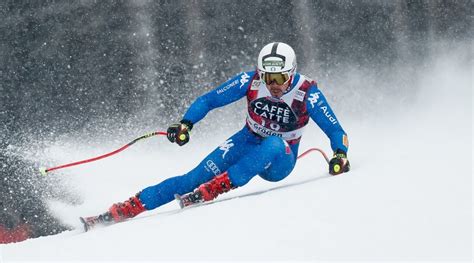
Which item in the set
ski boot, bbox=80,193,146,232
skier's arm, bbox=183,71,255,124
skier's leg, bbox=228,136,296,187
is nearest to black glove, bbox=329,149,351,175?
skier's leg, bbox=228,136,296,187

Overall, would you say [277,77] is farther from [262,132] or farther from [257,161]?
[257,161]

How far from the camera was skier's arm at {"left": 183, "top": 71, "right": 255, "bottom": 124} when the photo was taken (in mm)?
5551

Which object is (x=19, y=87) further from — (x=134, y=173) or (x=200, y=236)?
(x=200, y=236)

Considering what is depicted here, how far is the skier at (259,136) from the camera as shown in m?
4.95

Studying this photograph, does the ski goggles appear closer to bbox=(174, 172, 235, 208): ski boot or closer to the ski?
bbox=(174, 172, 235, 208): ski boot

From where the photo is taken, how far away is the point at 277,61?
5.17 m

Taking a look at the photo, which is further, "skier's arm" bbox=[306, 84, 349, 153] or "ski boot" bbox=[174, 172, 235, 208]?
"skier's arm" bbox=[306, 84, 349, 153]

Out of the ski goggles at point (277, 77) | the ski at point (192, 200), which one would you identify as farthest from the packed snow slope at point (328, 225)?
the ski goggles at point (277, 77)

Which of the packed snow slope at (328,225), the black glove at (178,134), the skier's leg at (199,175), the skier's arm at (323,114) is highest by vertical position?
the skier's arm at (323,114)

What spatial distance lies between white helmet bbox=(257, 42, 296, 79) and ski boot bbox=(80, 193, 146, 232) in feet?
4.58

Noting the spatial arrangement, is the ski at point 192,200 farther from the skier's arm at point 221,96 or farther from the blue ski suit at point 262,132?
the skier's arm at point 221,96

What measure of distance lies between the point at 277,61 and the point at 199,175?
3.51ft

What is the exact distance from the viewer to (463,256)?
324 cm

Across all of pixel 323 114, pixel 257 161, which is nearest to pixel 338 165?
pixel 323 114
